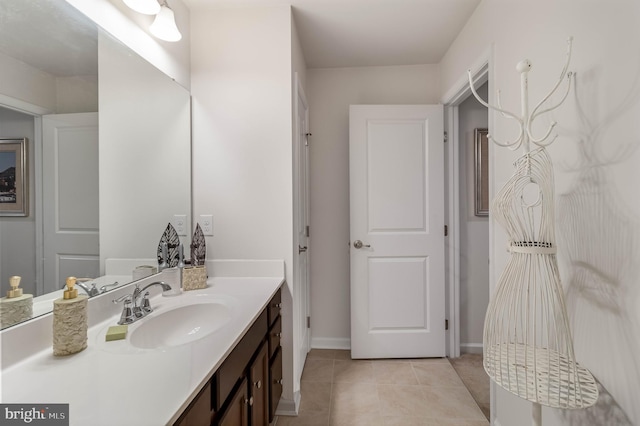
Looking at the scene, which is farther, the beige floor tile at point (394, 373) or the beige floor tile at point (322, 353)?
the beige floor tile at point (322, 353)

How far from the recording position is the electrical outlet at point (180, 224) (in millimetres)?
1584

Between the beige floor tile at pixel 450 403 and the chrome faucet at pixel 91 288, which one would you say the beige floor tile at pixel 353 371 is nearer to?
the beige floor tile at pixel 450 403

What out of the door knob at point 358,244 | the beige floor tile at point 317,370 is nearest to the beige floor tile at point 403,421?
the beige floor tile at point 317,370

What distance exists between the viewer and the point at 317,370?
2.14 m

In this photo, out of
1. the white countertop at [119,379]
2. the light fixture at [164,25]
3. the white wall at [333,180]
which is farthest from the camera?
the white wall at [333,180]

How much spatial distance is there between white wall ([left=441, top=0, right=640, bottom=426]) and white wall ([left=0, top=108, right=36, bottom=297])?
174 centimetres

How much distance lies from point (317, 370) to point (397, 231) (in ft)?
4.11

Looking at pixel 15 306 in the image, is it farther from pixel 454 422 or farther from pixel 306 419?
pixel 454 422

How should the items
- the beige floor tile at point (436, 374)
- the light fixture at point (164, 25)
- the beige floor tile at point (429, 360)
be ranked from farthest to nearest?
the beige floor tile at point (429, 360), the beige floor tile at point (436, 374), the light fixture at point (164, 25)

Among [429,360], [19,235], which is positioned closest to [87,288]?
[19,235]

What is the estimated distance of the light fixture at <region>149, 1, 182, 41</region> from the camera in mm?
1312

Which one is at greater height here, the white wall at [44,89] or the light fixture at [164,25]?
the light fixture at [164,25]

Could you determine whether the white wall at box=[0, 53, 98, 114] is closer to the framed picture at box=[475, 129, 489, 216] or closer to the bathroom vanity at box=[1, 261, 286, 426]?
the bathroom vanity at box=[1, 261, 286, 426]

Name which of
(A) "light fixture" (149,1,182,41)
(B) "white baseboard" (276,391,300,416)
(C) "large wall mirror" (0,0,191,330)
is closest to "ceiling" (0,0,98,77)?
(C) "large wall mirror" (0,0,191,330)
